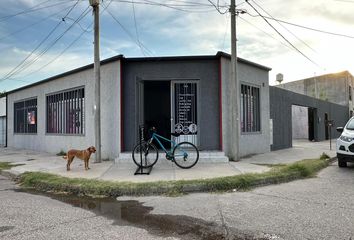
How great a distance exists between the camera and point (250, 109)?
13.2 meters

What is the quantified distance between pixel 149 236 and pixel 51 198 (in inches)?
131

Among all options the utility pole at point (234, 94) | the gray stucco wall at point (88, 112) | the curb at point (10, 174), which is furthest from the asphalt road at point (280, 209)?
the gray stucco wall at point (88, 112)

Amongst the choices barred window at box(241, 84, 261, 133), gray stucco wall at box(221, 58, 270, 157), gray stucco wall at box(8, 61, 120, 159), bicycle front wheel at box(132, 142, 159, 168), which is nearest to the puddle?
bicycle front wheel at box(132, 142, 159, 168)

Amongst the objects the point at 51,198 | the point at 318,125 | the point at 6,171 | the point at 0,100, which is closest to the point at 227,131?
the point at 51,198

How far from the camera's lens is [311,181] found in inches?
325

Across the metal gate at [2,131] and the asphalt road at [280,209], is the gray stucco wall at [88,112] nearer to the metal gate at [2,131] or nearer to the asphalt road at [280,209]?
the asphalt road at [280,209]

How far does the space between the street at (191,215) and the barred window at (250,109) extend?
5.52 m

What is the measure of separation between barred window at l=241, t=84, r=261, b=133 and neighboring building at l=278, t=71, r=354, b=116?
84.6 feet

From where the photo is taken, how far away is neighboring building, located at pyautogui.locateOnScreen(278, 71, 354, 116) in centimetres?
3581

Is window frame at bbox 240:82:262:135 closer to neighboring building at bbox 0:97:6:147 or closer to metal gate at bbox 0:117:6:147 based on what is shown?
neighboring building at bbox 0:97:6:147

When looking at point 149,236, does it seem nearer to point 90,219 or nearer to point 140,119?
point 90,219

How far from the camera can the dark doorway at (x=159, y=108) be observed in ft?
45.6

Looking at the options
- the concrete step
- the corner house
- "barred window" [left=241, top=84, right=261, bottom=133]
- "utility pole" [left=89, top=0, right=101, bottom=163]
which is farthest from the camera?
"barred window" [left=241, top=84, right=261, bottom=133]

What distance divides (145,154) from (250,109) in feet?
18.4
